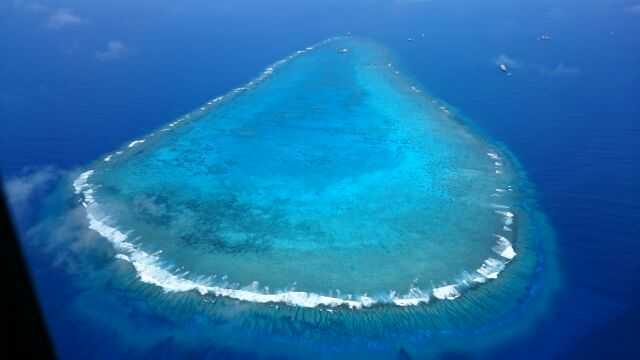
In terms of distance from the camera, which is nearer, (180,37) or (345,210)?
(345,210)

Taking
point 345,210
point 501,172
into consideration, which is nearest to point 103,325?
point 345,210

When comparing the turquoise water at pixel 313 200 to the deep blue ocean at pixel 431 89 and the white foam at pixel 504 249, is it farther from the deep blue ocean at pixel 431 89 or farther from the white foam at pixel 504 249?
the deep blue ocean at pixel 431 89

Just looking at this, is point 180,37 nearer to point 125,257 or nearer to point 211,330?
point 125,257

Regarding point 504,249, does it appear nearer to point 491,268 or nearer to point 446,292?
point 491,268

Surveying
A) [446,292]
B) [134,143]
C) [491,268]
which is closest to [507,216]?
[491,268]

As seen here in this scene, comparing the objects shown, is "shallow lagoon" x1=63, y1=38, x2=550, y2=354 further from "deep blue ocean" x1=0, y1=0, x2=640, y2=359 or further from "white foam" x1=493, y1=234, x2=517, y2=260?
Answer: "deep blue ocean" x1=0, y1=0, x2=640, y2=359

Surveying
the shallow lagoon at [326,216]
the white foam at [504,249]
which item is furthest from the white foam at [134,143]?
the white foam at [504,249]
